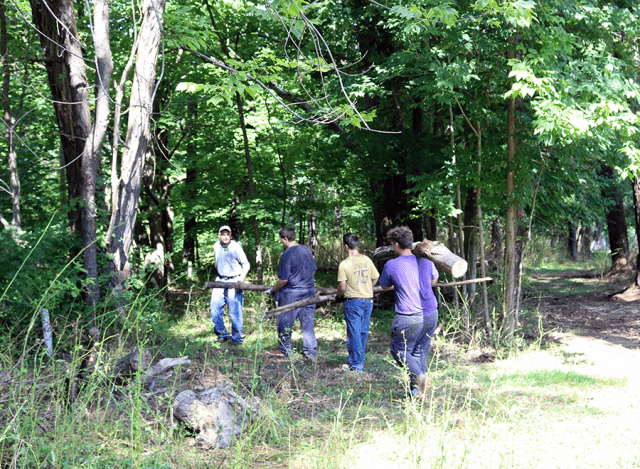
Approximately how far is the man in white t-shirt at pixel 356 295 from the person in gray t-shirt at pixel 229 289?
203 centimetres

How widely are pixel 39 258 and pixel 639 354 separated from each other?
8.53 m

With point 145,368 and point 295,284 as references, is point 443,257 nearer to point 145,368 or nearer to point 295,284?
point 295,284

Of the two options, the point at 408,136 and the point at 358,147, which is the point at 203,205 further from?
the point at 408,136

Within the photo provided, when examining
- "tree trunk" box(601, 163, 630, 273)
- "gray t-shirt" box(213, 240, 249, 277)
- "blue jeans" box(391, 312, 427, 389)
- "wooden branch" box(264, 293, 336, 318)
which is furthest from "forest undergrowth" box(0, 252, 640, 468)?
"tree trunk" box(601, 163, 630, 273)

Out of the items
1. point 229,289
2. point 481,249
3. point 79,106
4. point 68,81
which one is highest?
point 68,81

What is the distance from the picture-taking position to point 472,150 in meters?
8.53

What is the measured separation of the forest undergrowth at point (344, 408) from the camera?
3.50 meters

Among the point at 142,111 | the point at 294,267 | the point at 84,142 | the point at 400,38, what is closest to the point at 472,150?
the point at 400,38

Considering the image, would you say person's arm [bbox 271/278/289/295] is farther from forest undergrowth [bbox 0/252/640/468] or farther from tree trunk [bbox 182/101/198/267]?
tree trunk [bbox 182/101/198/267]

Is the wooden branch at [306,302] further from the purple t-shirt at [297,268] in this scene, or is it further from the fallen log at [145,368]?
the fallen log at [145,368]

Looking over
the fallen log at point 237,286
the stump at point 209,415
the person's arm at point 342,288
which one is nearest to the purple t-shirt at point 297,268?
the fallen log at point 237,286

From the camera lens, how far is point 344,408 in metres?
4.55

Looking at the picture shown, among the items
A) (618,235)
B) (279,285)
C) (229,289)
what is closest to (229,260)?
(229,289)

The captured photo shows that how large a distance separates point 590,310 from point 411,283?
846cm
